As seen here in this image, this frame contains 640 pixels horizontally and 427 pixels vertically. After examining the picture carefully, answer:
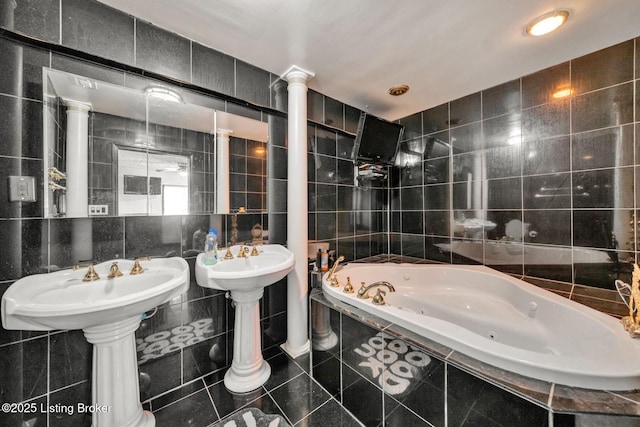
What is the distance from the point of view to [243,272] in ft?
4.04

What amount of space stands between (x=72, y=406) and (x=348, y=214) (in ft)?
7.27

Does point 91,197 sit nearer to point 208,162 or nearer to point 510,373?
point 208,162

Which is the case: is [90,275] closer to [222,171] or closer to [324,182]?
[222,171]

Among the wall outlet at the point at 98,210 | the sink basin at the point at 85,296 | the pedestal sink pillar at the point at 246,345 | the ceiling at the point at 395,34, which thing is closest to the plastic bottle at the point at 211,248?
the sink basin at the point at 85,296

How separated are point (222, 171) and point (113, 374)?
123cm

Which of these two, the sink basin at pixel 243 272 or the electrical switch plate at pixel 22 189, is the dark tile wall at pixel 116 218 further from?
the sink basin at pixel 243 272

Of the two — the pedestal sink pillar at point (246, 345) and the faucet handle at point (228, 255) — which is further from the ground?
the faucet handle at point (228, 255)

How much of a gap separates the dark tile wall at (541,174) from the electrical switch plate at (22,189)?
2.86 meters

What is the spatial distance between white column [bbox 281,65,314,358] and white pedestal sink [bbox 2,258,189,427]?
2.67 feet

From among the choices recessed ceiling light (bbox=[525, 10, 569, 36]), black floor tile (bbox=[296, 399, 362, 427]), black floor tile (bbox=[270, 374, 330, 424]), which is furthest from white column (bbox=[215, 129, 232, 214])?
recessed ceiling light (bbox=[525, 10, 569, 36])

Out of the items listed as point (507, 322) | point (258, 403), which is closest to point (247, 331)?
point (258, 403)

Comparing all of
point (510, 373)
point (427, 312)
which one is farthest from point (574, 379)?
point (427, 312)

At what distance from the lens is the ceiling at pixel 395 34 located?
46.9 inches

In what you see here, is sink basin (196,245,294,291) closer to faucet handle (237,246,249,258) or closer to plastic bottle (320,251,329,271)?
faucet handle (237,246,249,258)
